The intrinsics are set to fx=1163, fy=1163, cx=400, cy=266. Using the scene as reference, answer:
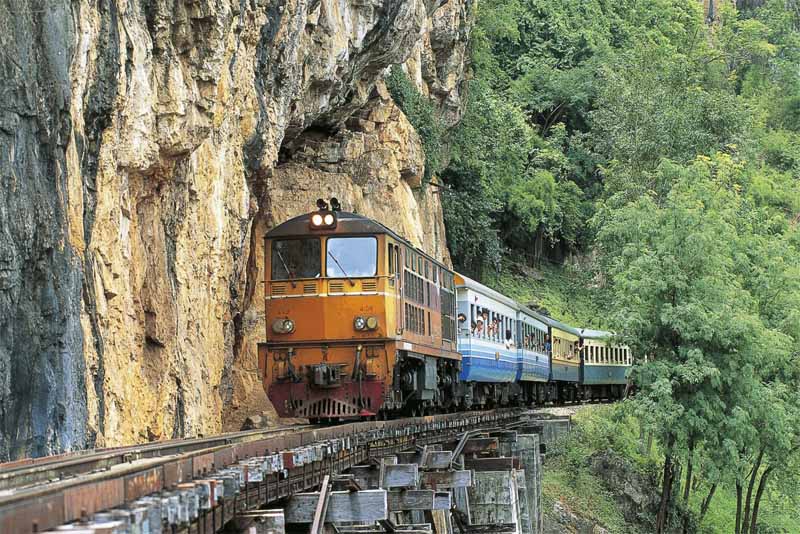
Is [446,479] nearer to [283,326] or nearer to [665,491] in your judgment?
[283,326]

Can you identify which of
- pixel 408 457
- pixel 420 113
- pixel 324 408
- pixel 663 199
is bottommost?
pixel 408 457

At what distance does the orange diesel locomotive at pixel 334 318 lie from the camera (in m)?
17.6

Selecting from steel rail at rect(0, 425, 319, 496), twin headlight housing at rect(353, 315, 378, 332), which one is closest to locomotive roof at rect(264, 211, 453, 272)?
twin headlight housing at rect(353, 315, 378, 332)

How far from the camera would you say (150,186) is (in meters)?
18.6

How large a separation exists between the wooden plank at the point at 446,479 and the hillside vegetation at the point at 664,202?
924 cm

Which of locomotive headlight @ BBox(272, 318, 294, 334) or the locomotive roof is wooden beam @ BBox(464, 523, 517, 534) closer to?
locomotive headlight @ BBox(272, 318, 294, 334)

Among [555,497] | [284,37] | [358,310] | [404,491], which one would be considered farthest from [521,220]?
[404,491]

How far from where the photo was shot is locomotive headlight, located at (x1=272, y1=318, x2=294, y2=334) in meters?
18.0

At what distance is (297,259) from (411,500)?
5.09m

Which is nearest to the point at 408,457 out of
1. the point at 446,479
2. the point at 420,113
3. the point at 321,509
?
the point at 446,479

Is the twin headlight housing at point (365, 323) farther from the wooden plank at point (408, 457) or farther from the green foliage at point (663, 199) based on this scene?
the green foliage at point (663, 199)

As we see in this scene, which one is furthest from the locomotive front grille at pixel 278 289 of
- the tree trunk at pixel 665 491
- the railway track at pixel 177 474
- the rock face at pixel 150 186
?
the tree trunk at pixel 665 491

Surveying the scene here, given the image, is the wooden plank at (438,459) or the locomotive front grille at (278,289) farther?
the locomotive front grille at (278,289)

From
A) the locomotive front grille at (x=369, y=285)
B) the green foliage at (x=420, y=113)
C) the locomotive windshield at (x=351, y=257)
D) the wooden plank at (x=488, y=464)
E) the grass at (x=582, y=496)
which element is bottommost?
the grass at (x=582, y=496)
